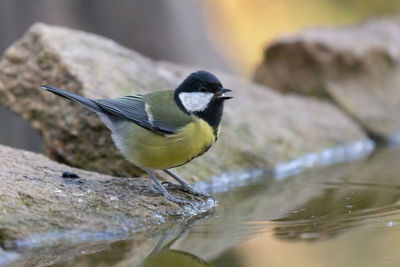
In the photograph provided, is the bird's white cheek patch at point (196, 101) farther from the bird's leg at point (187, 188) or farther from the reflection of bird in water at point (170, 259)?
the reflection of bird in water at point (170, 259)

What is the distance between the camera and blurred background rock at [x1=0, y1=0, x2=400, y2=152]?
918 centimetres

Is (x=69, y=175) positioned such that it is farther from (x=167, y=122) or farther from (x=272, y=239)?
(x=272, y=239)

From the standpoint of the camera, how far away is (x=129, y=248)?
9.07 feet

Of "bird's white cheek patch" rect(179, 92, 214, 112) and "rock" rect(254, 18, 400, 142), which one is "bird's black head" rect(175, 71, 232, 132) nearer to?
"bird's white cheek patch" rect(179, 92, 214, 112)

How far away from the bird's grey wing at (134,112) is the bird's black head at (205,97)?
0.73 feet

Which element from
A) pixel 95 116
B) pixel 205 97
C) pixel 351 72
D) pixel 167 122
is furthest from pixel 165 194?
pixel 351 72

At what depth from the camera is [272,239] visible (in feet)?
8.91

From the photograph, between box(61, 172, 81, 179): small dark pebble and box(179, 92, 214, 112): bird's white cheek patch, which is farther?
box(179, 92, 214, 112): bird's white cheek patch

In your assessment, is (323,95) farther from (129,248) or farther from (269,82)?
(129,248)

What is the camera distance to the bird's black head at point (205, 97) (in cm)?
356

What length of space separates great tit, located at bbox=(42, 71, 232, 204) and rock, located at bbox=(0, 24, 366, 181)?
2.36ft

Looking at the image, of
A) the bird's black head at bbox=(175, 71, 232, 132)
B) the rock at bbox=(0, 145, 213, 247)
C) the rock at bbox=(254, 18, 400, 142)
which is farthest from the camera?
the rock at bbox=(254, 18, 400, 142)

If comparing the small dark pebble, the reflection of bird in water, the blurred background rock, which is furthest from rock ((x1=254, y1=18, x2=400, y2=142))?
the reflection of bird in water

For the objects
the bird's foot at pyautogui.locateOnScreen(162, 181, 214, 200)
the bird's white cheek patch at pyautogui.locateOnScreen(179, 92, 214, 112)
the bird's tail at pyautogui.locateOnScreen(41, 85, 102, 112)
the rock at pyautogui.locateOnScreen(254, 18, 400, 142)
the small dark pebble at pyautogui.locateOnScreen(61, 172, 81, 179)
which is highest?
the rock at pyautogui.locateOnScreen(254, 18, 400, 142)
